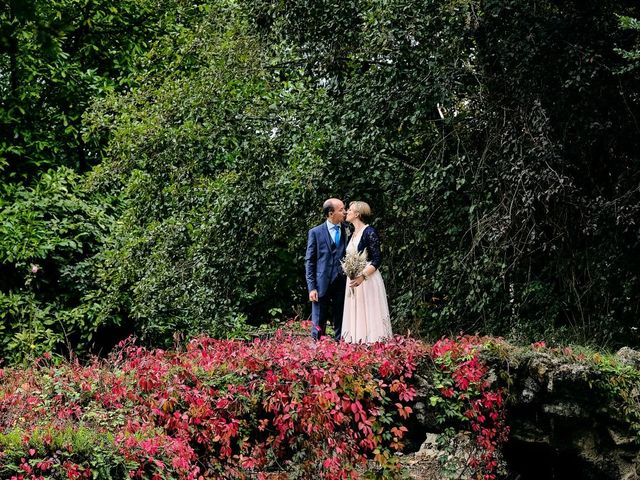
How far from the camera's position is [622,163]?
11195mm

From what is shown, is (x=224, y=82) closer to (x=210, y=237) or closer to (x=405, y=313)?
(x=210, y=237)

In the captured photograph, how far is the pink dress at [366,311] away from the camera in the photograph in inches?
394

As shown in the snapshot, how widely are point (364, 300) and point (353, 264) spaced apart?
0.51 meters

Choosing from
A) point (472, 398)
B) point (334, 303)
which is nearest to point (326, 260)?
point (334, 303)

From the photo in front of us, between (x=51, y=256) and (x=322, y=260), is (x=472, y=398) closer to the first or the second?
(x=322, y=260)

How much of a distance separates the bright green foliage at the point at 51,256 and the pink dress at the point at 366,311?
6226 millimetres

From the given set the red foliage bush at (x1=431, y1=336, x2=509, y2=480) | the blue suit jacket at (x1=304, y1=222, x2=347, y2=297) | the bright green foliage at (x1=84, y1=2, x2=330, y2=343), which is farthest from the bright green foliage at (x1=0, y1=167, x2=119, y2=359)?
the red foliage bush at (x1=431, y1=336, x2=509, y2=480)

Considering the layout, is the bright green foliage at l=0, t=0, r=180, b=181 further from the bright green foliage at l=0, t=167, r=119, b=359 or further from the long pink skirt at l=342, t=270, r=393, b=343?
the long pink skirt at l=342, t=270, r=393, b=343

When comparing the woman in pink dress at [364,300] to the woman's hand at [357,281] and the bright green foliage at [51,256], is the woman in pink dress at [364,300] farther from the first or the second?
the bright green foliage at [51,256]

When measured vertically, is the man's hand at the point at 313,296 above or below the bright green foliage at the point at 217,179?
below

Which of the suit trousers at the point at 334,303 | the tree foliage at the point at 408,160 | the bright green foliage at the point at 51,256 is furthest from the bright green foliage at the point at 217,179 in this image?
the suit trousers at the point at 334,303

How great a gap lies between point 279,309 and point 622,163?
540cm

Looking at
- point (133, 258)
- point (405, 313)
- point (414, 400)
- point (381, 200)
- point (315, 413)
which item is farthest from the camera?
point (133, 258)

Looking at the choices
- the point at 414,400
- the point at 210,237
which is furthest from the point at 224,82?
the point at 414,400
